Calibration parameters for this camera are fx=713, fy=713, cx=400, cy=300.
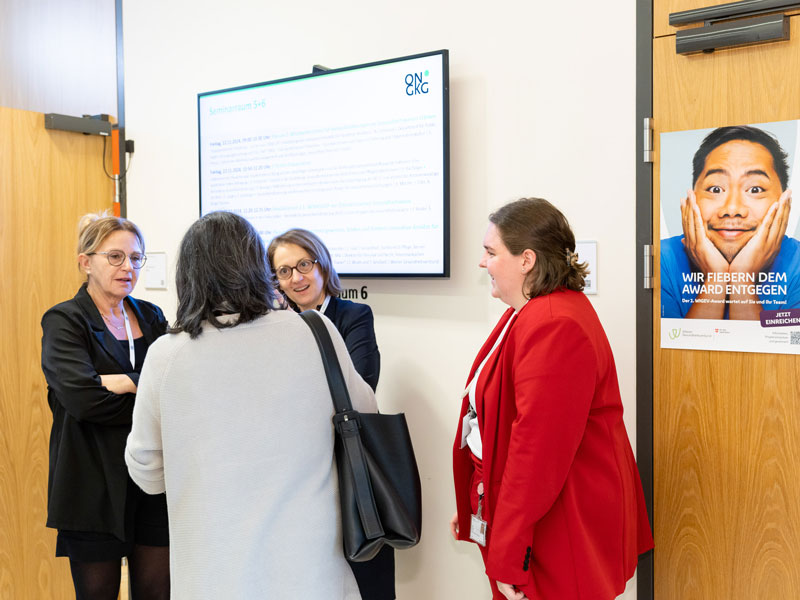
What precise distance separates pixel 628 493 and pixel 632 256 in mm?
744

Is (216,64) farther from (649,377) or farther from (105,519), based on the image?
(649,377)

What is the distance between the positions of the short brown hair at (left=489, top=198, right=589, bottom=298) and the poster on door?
0.51m

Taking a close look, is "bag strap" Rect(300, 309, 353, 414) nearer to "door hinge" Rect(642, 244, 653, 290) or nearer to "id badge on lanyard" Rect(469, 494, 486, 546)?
"id badge on lanyard" Rect(469, 494, 486, 546)

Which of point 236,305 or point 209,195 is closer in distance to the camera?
point 236,305

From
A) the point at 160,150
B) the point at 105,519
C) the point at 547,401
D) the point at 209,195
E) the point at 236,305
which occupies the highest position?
the point at 160,150

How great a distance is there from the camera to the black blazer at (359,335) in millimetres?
2254

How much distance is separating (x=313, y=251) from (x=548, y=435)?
1085 mm

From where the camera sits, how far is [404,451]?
66.0 inches

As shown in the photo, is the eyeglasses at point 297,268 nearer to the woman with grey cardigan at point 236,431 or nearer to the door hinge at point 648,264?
the woman with grey cardigan at point 236,431

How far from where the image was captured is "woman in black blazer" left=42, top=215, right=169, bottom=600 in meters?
2.04

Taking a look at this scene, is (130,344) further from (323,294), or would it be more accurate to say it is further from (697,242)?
(697,242)

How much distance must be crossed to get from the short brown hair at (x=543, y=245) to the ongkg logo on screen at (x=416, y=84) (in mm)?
878

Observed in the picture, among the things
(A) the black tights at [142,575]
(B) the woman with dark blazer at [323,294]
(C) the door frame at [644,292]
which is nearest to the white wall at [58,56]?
(B) the woman with dark blazer at [323,294]

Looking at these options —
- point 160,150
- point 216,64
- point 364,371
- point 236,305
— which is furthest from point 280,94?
point 236,305
